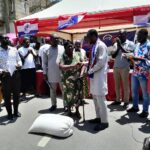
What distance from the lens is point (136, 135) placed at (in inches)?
212

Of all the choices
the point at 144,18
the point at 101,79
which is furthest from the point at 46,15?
the point at 101,79

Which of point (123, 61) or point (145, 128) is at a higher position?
point (123, 61)

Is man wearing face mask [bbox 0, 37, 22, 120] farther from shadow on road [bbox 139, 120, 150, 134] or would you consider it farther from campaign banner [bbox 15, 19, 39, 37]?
campaign banner [bbox 15, 19, 39, 37]

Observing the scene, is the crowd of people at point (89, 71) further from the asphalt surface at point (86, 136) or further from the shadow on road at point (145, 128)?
the shadow on road at point (145, 128)

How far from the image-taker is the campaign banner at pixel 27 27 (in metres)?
9.28

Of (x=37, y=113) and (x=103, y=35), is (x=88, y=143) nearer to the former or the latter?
(x=37, y=113)

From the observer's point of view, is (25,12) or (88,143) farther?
(25,12)

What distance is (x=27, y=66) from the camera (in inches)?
336

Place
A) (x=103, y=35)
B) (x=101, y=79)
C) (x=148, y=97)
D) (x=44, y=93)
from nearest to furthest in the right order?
1. (x=101, y=79)
2. (x=148, y=97)
3. (x=44, y=93)
4. (x=103, y=35)

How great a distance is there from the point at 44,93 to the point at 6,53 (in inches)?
113

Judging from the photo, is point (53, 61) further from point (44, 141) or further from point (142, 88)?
point (44, 141)

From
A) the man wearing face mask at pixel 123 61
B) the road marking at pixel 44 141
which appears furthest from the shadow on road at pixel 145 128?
the road marking at pixel 44 141

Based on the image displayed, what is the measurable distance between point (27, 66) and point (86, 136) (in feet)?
12.2

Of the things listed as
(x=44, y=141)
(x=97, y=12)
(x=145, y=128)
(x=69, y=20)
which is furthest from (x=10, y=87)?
(x=97, y=12)
